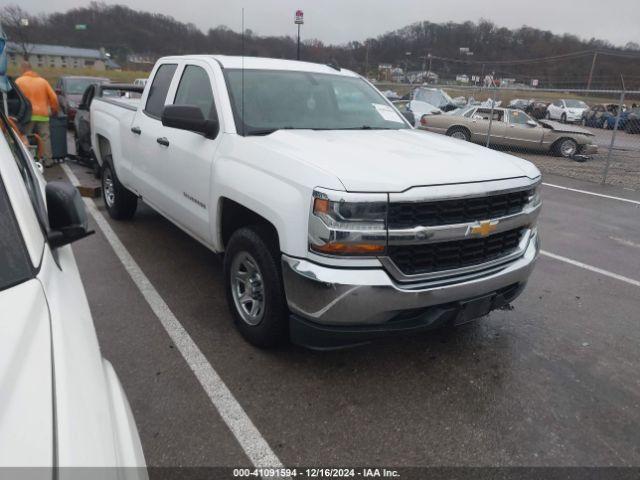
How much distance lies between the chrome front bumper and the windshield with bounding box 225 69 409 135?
51.5 inches

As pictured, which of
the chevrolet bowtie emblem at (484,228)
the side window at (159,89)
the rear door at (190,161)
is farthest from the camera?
the side window at (159,89)

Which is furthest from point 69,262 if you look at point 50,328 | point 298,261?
point 298,261

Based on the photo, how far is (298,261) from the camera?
8.88 feet

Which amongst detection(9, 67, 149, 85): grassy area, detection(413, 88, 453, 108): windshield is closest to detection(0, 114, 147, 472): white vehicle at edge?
detection(413, 88, 453, 108): windshield

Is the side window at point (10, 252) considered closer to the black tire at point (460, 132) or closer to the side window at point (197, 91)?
the side window at point (197, 91)

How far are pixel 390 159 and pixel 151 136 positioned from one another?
2.65 m

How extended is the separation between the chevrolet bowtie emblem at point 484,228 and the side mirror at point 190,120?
6.34 feet

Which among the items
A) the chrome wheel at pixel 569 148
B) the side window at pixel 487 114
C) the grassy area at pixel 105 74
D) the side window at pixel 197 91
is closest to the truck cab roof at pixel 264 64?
the side window at pixel 197 91

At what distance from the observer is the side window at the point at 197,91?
388 cm

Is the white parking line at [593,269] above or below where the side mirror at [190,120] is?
below

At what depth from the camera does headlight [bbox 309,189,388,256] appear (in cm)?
256

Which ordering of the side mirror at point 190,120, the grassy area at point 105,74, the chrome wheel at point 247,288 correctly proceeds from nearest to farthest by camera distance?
1. the chrome wheel at point 247,288
2. the side mirror at point 190,120
3. the grassy area at point 105,74

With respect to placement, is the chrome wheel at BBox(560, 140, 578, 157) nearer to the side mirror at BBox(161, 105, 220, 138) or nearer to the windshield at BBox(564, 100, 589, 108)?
the side mirror at BBox(161, 105, 220, 138)

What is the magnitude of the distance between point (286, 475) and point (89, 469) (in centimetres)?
146
